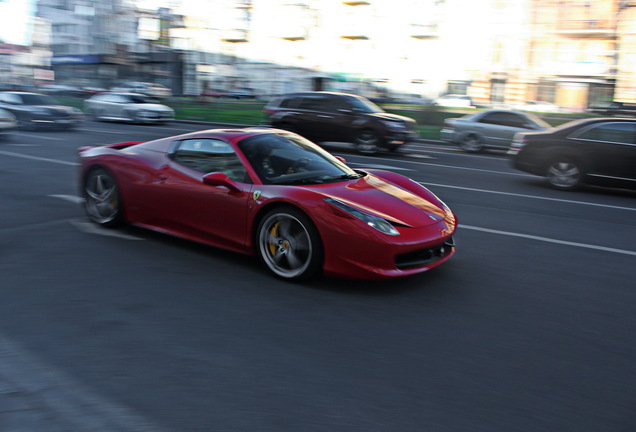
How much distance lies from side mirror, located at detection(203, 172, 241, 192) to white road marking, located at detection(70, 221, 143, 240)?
1418 millimetres

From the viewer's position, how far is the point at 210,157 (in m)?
5.58

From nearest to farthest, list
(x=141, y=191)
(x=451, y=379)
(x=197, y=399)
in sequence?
(x=197, y=399) < (x=451, y=379) < (x=141, y=191)

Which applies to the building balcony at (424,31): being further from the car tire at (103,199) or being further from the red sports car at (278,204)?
the car tire at (103,199)

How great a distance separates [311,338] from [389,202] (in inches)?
64.7

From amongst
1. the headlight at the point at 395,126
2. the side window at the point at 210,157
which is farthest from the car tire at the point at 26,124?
the side window at the point at 210,157

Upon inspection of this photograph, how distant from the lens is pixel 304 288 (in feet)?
15.5

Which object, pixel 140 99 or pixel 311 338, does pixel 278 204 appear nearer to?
pixel 311 338

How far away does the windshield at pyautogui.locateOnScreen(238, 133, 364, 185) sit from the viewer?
17.2ft

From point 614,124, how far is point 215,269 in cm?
830

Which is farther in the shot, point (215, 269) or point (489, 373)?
point (215, 269)

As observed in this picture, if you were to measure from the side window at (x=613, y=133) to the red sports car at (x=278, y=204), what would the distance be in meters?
6.13

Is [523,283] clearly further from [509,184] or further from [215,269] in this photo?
[509,184]

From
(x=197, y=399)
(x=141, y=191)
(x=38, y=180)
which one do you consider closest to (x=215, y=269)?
(x=141, y=191)

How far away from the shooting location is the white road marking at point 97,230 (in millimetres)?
6203
